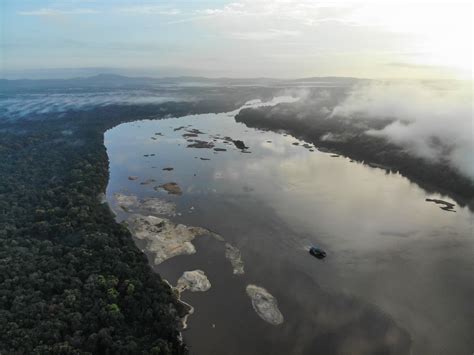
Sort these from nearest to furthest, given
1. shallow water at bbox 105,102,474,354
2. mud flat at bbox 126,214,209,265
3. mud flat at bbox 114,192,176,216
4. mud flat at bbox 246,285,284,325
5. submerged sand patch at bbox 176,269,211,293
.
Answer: shallow water at bbox 105,102,474,354 → mud flat at bbox 246,285,284,325 → submerged sand patch at bbox 176,269,211,293 → mud flat at bbox 126,214,209,265 → mud flat at bbox 114,192,176,216

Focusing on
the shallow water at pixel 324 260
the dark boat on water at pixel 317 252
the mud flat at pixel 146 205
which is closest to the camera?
the shallow water at pixel 324 260

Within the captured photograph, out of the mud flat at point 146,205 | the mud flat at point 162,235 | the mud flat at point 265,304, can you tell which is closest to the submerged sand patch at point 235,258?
the mud flat at point 265,304

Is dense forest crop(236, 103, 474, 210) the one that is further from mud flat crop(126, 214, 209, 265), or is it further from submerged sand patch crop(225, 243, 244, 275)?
mud flat crop(126, 214, 209, 265)

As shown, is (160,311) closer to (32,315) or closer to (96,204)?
(32,315)

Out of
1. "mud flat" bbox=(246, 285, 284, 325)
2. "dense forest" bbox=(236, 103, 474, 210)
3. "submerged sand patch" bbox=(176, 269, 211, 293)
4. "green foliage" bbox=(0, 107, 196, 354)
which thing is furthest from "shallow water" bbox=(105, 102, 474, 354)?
"dense forest" bbox=(236, 103, 474, 210)

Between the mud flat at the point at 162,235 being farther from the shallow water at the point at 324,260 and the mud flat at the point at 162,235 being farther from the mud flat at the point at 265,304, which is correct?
the mud flat at the point at 265,304

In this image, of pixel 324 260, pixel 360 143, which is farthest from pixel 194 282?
pixel 360 143
